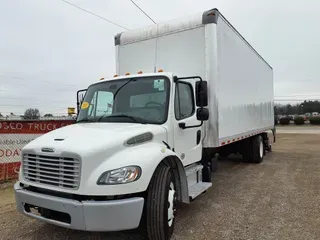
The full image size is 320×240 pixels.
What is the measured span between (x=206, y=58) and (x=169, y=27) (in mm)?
1155

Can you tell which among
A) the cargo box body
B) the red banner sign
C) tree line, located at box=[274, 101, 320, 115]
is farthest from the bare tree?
tree line, located at box=[274, 101, 320, 115]

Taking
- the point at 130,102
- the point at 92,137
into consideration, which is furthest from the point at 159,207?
the point at 130,102

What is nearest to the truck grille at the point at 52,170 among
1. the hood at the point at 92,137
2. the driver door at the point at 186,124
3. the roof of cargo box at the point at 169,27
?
the hood at the point at 92,137

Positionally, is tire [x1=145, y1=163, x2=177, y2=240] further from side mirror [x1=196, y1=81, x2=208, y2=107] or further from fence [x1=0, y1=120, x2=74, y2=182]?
fence [x1=0, y1=120, x2=74, y2=182]

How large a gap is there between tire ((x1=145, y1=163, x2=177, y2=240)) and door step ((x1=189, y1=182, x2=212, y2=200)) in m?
0.97

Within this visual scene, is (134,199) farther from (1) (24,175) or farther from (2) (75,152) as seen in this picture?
(1) (24,175)

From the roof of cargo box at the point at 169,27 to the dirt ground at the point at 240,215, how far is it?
3595mm

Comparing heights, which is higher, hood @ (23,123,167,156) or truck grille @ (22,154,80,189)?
hood @ (23,123,167,156)

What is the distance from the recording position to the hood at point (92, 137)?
11.0 feet

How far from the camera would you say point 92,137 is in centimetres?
358

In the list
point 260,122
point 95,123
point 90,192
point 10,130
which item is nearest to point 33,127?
point 10,130

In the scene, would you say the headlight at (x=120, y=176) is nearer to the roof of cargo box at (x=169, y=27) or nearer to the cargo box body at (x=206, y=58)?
the cargo box body at (x=206, y=58)

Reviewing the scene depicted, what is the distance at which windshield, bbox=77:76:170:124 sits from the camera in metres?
4.43

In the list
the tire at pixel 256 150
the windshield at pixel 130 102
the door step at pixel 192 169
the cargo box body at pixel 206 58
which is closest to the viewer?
the windshield at pixel 130 102
